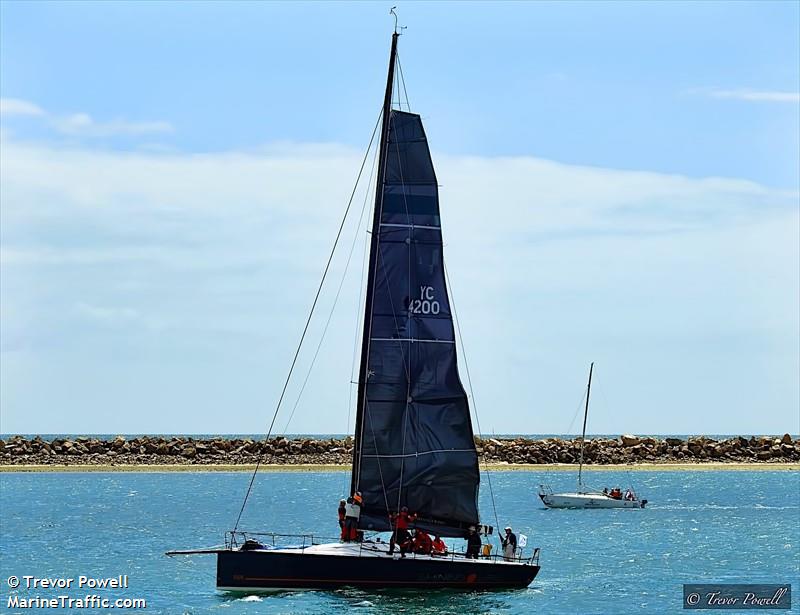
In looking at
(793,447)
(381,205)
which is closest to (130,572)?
(381,205)

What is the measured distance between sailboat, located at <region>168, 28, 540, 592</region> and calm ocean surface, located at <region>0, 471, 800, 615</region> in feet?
8.08

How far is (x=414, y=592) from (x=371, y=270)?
28.4 feet

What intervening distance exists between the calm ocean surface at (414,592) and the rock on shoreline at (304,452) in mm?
5738

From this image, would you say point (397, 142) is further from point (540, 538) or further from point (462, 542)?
point (540, 538)

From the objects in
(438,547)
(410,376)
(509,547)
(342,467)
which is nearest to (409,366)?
(410,376)

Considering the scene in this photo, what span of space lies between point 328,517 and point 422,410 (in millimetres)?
31931

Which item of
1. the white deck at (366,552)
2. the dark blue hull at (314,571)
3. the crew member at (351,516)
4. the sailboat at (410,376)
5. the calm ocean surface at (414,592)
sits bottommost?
the calm ocean surface at (414,592)

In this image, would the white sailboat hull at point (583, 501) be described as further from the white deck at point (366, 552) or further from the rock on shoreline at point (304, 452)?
the white deck at point (366, 552)

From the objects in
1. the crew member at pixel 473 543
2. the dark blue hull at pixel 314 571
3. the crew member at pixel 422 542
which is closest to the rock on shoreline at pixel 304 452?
the crew member at pixel 473 543

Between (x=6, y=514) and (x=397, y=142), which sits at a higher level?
(x=397, y=142)

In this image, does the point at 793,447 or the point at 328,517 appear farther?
the point at 793,447

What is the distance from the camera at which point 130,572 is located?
4519cm

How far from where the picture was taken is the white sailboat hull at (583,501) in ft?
249

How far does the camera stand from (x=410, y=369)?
124 feet
